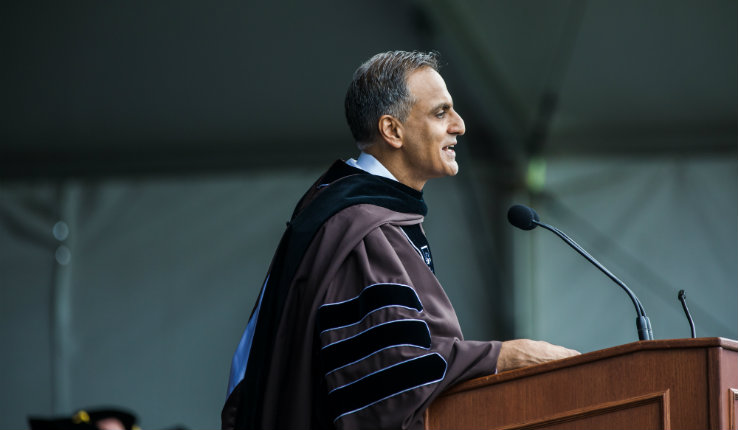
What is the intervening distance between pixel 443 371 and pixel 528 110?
3.33 metres

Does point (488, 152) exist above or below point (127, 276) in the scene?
above

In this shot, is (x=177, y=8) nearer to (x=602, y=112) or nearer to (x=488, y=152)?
(x=488, y=152)

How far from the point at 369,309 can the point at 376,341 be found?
0.29ft

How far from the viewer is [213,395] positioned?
619cm

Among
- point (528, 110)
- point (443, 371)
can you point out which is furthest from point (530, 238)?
point (443, 371)

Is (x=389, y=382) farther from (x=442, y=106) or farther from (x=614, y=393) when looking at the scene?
(x=442, y=106)

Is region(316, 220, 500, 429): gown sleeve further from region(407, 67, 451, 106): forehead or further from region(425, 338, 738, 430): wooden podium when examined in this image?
region(407, 67, 451, 106): forehead

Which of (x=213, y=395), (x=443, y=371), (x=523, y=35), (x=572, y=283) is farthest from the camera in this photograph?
(x=213, y=395)

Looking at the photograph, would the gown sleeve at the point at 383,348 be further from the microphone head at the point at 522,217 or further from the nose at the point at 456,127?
the nose at the point at 456,127

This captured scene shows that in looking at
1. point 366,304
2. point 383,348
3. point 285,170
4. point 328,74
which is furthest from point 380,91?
point 285,170

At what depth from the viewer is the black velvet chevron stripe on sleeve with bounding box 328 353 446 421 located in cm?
241

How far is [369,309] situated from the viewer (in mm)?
2508

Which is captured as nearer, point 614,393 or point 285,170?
point 614,393

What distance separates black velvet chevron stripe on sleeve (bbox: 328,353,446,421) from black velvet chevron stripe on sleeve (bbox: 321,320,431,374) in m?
0.05
